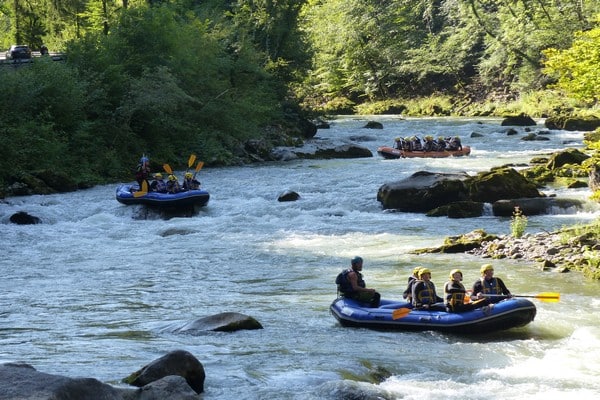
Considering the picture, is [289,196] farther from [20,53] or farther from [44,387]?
[20,53]

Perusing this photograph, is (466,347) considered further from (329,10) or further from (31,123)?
(329,10)

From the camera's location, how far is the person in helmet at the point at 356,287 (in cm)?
1174

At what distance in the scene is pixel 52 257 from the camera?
1708cm

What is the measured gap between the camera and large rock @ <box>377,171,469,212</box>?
20875 millimetres

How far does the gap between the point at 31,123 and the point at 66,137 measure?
137 centimetres

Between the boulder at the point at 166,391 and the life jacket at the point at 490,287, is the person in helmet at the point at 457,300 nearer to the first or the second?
the life jacket at the point at 490,287

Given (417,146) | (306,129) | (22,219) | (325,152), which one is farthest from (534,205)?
(306,129)

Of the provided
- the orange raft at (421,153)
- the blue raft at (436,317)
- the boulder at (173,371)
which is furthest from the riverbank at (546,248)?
the orange raft at (421,153)

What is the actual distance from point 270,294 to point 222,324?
260 centimetres

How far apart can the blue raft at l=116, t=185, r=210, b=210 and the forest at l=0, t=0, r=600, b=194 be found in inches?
171

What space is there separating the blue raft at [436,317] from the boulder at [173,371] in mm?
3315

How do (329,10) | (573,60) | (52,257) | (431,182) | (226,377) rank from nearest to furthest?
1. (226,377)
2. (573,60)
3. (52,257)
4. (431,182)
5. (329,10)

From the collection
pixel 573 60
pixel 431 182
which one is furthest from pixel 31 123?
pixel 573 60

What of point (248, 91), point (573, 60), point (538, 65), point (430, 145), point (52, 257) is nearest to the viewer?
point (573, 60)
